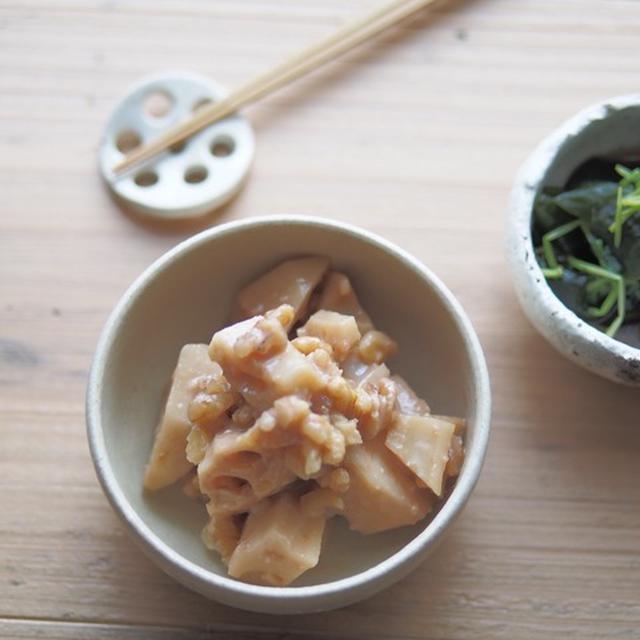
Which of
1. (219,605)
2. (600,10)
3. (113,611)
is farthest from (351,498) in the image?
(600,10)

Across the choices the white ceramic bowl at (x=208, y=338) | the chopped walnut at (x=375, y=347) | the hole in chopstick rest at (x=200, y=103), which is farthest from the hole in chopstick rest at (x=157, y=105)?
the chopped walnut at (x=375, y=347)

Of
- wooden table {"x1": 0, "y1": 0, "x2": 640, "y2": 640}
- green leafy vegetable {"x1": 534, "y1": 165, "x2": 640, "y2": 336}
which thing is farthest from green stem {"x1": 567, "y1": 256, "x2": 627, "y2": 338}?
wooden table {"x1": 0, "y1": 0, "x2": 640, "y2": 640}

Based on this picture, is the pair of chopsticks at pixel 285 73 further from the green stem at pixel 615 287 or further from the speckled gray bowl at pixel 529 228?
the green stem at pixel 615 287

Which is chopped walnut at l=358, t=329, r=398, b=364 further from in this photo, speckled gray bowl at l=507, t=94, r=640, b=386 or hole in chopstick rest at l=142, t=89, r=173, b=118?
hole in chopstick rest at l=142, t=89, r=173, b=118

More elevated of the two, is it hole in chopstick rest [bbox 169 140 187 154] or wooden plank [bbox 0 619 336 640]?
hole in chopstick rest [bbox 169 140 187 154]

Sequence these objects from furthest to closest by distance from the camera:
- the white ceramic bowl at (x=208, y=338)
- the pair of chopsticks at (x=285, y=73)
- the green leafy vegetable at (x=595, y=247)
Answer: the pair of chopsticks at (x=285, y=73) < the green leafy vegetable at (x=595, y=247) < the white ceramic bowl at (x=208, y=338)

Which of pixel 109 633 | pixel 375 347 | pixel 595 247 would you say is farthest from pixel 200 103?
pixel 109 633

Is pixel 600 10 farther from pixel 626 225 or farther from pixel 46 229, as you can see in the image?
pixel 46 229
